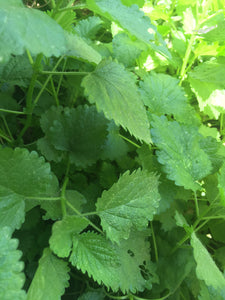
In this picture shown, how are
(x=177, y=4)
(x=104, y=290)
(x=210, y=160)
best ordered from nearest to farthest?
(x=104, y=290) < (x=210, y=160) < (x=177, y=4)

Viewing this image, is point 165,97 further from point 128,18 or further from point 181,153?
point 128,18

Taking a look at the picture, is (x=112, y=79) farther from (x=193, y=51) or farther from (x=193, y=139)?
(x=193, y=51)

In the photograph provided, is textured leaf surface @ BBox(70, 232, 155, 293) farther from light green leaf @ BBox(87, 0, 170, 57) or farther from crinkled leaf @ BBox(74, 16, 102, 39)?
crinkled leaf @ BBox(74, 16, 102, 39)

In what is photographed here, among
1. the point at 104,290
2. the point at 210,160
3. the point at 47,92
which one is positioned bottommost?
→ the point at 104,290

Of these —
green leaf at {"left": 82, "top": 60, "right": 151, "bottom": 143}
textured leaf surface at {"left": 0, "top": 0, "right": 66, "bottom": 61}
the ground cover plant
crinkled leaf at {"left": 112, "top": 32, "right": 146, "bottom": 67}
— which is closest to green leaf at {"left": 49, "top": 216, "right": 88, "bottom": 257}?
the ground cover plant

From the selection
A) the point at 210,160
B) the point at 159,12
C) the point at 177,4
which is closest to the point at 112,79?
the point at 210,160

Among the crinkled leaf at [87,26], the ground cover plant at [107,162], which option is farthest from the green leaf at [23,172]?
the crinkled leaf at [87,26]

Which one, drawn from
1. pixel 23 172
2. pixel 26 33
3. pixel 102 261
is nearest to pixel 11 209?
pixel 23 172
